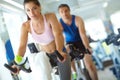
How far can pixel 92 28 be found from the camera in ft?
22.7

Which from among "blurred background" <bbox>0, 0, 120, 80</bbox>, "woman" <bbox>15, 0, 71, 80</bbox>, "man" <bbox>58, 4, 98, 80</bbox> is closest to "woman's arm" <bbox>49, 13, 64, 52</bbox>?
"woman" <bbox>15, 0, 71, 80</bbox>

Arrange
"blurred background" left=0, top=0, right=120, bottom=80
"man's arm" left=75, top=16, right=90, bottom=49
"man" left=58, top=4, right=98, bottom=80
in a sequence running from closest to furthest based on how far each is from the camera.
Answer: "man's arm" left=75, top=16, right=90, bottom=49 → "man" left=58, top=4, right=98, bottom=80 → "blurred background" left=0, top=0, right=120, bottom=80

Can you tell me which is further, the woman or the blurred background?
the blurred background

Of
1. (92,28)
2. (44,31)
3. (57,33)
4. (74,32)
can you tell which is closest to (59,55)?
(57,33)

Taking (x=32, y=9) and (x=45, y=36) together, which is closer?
(x=32, y=9)

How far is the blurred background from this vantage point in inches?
167

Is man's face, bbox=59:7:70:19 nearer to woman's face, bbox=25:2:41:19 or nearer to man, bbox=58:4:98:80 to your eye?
man, bbox=58:4:98:80

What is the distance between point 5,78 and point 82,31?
57.8 inches

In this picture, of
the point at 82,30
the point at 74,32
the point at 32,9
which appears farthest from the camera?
the point at 74,32

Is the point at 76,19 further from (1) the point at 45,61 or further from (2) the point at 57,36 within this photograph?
(1) the point at 45,61

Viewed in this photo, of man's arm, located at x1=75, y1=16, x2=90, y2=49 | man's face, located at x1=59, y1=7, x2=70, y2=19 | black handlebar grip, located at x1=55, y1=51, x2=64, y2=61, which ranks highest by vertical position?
man's face, located at x1=59, y1=7, x2=70, y2=19

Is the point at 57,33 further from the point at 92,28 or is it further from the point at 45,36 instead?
the point at 92,28

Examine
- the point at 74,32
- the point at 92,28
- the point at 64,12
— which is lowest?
the point at 92,28

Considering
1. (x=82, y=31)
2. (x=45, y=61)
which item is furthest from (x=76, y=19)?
(x=45, y=61)
